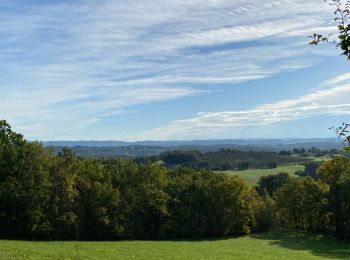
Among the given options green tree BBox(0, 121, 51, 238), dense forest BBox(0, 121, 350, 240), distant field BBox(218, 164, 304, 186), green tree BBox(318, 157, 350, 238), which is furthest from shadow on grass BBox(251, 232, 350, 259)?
distant field BBox(218, 164, 304, 186)

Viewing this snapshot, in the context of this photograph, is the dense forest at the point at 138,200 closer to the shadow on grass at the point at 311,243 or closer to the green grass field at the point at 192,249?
the shadow on grass at the point at 311,243

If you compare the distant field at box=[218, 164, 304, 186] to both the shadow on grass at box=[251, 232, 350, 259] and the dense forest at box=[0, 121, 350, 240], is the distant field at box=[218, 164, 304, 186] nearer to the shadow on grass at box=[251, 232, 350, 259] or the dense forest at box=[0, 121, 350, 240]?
the dense forest at box=[0, 121, 350, 240]

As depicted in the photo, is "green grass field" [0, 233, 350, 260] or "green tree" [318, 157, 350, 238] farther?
"green tree" [318, 157, 350, 238]

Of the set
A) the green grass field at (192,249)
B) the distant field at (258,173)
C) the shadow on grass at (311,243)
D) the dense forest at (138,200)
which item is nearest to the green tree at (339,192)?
the dense forest at (138,200)

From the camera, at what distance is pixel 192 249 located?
45000 millimetres

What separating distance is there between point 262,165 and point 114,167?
412 ft

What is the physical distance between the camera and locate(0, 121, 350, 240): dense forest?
52125mm

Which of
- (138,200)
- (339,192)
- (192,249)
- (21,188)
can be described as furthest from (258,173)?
(21,188)

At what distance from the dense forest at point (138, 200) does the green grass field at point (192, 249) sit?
586 centimetres

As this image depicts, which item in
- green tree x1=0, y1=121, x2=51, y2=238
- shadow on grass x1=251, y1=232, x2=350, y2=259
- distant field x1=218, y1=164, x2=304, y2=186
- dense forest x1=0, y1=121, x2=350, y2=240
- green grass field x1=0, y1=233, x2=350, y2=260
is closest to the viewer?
green grass field x1=0, y1=233, x2=350, y2=260

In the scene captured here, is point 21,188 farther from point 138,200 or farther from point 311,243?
point 311,243

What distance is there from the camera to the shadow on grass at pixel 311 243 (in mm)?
50969

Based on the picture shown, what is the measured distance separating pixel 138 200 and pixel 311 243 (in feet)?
89.0

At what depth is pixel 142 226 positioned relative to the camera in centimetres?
6431
